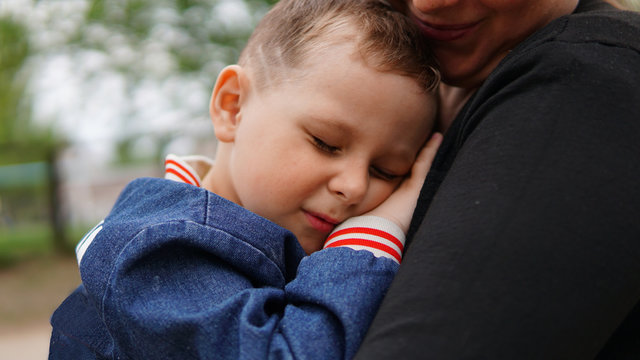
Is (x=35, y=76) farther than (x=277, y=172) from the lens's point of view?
Yes

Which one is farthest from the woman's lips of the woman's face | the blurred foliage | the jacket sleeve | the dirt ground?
the dirt ground

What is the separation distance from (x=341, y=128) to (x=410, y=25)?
1.21 feet

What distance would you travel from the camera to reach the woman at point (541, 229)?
0.81m

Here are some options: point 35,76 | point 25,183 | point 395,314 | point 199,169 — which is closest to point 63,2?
point 35,76

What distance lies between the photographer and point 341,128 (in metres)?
1.45

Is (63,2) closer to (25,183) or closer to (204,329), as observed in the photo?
(25,183)

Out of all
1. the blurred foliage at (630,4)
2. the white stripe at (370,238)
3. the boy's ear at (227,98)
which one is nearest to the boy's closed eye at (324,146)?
the white stripe at (370,238)

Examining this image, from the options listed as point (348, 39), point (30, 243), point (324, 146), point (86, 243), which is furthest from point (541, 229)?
point (30, 243)

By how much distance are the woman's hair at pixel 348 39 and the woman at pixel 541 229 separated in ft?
1.72

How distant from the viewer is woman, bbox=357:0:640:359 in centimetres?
81

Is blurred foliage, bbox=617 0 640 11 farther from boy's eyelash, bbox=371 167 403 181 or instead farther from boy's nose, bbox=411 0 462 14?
boy's eyelash, bbox=371 167 403 181

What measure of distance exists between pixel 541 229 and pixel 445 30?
76 cm

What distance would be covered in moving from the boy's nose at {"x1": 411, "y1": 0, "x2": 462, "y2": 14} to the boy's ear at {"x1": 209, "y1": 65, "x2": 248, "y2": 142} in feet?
1.92

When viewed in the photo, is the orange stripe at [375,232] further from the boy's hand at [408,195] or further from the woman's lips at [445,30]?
the woman's lips at [445,30]
